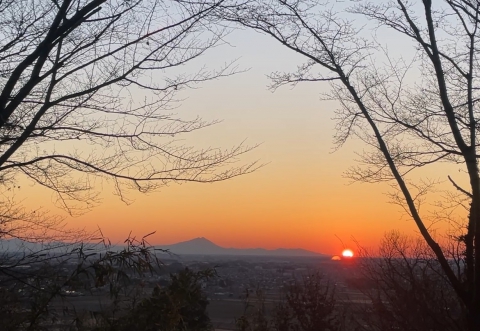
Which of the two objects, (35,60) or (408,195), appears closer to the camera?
(35,60)

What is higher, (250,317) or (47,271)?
(47,271)

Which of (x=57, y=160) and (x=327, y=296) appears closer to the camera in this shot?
(x=57, y=160)

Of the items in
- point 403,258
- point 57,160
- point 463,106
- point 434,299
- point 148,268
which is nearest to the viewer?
point 148,268

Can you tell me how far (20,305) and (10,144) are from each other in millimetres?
1425

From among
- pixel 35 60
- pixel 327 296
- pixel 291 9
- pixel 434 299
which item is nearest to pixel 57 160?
pixel 35 60

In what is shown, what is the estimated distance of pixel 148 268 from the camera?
4.26m

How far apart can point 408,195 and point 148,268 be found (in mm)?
4582

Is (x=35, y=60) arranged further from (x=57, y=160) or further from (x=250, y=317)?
(x=250, y=317)

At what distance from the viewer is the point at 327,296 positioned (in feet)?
37.0

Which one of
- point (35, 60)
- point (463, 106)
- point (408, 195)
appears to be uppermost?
point (463, 106)

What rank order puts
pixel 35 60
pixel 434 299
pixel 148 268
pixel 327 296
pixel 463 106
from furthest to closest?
pixel 327 296, pixel 434 299, pixel 463 106, pixel 35 60, pixel 148 268

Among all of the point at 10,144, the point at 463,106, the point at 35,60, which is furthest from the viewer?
the point at 463,106

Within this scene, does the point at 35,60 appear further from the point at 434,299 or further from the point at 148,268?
the point at 434,299

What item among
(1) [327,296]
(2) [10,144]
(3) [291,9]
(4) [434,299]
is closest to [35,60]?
(2) [10,144]
